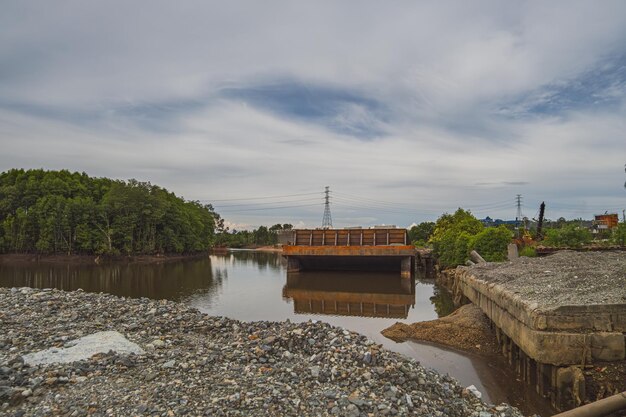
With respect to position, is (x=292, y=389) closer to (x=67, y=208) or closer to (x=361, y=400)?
(x=361, y=400)

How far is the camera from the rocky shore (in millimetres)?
5016

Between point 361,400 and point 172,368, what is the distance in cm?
281

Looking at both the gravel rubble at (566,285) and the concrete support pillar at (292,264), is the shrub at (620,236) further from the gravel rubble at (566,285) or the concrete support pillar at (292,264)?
the concrete support pillar at (292,264)

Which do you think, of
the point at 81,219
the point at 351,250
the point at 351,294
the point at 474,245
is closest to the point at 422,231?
the point at 351,250

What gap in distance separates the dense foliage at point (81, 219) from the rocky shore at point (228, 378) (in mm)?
47277

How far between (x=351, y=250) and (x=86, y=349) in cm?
2198

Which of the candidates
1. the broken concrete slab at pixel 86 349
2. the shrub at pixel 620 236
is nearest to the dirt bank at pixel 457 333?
the broken concrete slab at pixel 86 349

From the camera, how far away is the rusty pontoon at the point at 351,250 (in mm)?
27609

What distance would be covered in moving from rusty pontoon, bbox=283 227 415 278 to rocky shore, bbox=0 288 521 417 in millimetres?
19600

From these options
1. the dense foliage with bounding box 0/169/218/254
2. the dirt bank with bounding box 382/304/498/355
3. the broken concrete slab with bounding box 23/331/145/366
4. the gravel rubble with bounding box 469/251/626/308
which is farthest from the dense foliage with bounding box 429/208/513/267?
the dense foliage with bounding box 0/169/218/254

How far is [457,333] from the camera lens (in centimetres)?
1125

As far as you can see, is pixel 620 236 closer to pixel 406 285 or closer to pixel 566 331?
pixel 406 285

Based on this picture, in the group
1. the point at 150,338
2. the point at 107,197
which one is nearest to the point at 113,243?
the point at 107,197

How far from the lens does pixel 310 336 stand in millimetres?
7492
